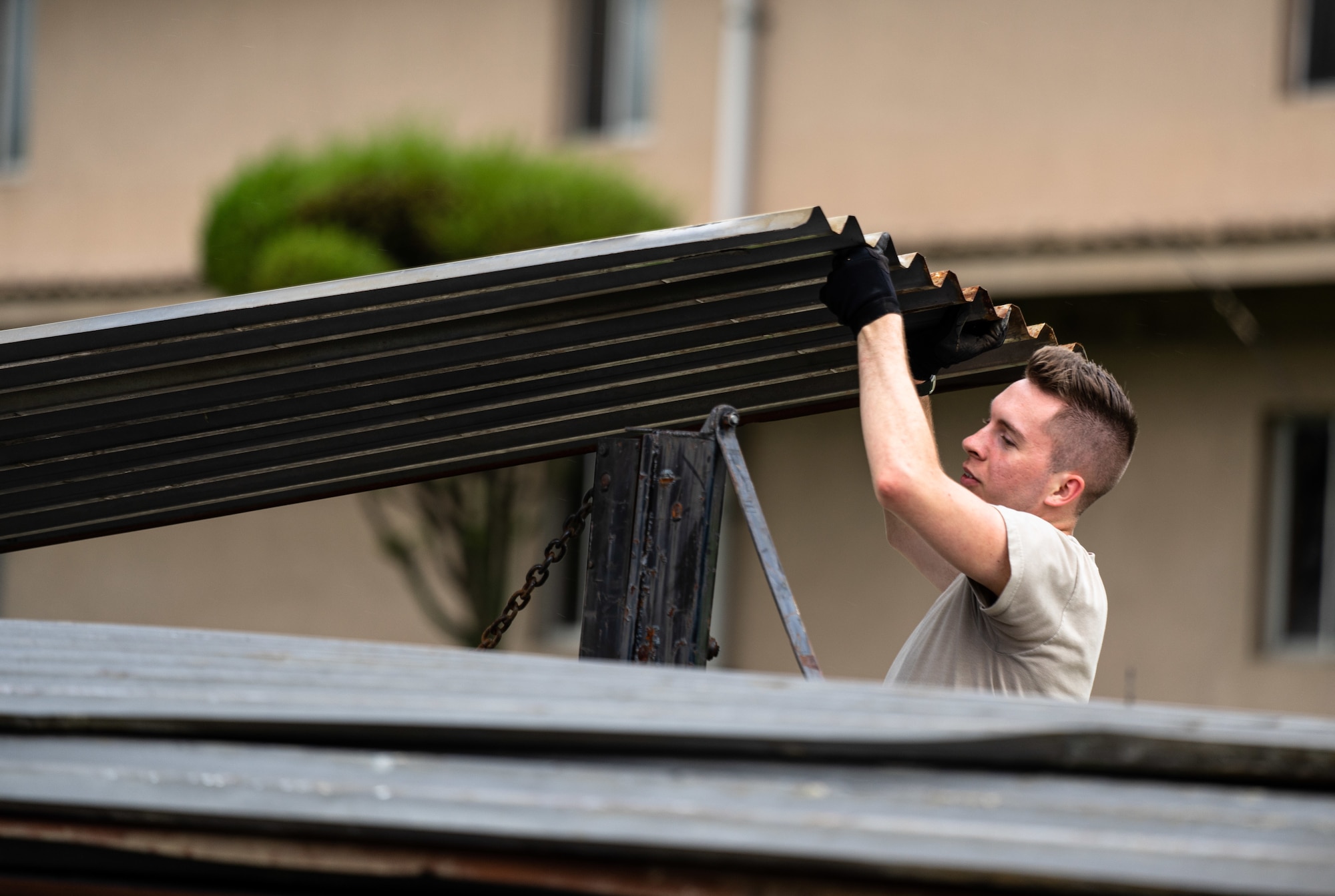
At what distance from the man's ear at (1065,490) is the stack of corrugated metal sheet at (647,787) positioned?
1192 mm

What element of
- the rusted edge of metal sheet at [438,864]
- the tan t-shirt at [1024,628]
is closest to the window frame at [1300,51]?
the tan t-shirt at [1024,628]

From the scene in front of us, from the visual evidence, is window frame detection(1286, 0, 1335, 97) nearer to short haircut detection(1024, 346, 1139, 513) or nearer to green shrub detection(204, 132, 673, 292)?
green shrub detection(204, 132, 673, 292)

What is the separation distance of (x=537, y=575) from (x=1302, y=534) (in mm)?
6923

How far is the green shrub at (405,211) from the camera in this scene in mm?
8102

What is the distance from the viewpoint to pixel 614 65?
10.8 m

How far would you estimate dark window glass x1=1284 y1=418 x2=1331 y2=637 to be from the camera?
8562mm

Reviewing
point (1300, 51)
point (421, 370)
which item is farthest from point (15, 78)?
point (421, 370)

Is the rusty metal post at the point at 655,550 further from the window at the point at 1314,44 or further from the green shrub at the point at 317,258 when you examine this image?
the window at the point at 1314,44

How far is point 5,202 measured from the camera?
12766mm

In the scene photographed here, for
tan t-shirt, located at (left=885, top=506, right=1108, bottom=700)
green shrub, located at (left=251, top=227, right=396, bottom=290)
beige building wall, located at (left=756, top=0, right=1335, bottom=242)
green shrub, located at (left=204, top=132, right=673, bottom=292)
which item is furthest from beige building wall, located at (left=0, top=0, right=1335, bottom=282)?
tan t-shirt, located at (left=885, top=506, right=1108, bottom=700)

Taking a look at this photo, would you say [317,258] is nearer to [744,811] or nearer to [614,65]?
[614,65]

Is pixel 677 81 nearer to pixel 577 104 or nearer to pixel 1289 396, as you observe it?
pixel 577 104

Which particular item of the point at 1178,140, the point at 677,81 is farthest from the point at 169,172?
the point at 1178,140

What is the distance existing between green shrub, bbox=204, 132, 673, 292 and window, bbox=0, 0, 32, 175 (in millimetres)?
5278
